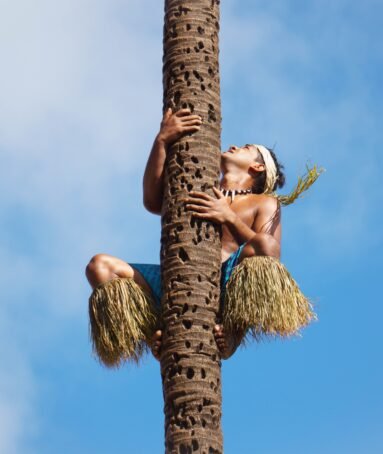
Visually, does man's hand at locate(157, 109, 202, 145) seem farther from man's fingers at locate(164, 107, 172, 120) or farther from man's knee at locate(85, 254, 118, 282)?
man's knee at locate(85, 254, 118, 282)

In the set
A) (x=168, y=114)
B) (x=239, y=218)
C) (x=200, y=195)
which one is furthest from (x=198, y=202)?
(x=168, y=114)

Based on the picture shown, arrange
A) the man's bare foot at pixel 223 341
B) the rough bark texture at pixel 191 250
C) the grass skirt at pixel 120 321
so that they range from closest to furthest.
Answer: the rough bark texture at pixel 191 250 → the man's bare foot at pixel 223 341 → the grass skirt at pixel 120 321

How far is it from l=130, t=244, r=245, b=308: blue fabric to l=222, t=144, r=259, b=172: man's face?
3.92ft

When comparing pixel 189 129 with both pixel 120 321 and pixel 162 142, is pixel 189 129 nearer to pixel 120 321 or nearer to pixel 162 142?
pixel 162 142

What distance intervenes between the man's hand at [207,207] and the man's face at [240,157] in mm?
1389

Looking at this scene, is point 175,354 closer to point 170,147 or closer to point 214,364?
point 214,364

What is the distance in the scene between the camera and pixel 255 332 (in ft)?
27.7

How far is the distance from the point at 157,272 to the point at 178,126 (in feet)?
3.33

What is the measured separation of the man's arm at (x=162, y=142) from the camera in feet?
28.2

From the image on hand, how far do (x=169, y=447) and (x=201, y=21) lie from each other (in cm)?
296

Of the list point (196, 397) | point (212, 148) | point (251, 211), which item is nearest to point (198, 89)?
point (212, 148)

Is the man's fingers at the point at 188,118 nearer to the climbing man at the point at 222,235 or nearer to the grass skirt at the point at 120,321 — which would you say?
the climbing man at the point at 222,235

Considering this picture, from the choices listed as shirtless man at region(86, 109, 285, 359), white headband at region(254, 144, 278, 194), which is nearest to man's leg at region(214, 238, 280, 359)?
shirtless man at region(86, 109, 285, 359)

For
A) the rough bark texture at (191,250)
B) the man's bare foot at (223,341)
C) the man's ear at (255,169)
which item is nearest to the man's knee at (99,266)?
the rough bark texture at (191,250)
